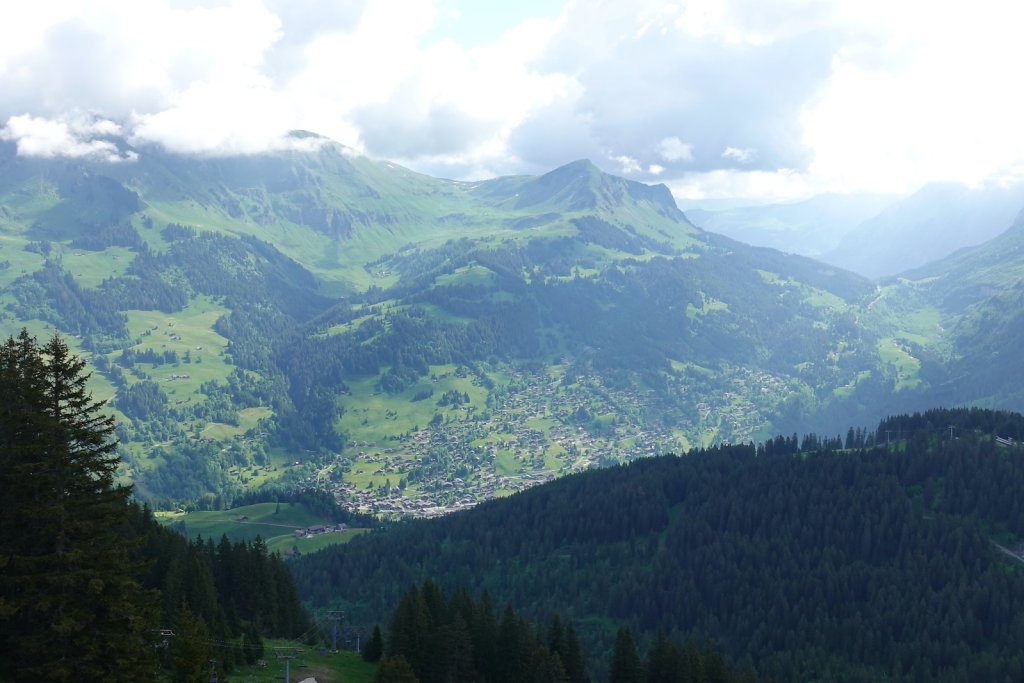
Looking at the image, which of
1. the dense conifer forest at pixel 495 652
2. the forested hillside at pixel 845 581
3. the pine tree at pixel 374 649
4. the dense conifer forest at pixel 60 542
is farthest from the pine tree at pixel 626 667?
the dense conifer forest at pixel 60 542

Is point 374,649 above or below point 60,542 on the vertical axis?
below

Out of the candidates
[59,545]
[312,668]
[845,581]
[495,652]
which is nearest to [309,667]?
[312,668]

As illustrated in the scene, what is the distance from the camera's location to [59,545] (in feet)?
130

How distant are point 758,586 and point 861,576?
2060cm

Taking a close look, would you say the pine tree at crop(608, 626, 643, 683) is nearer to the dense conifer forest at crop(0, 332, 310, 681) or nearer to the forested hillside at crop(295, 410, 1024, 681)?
the forested hillside at crop(295, 410, 1024, 681)

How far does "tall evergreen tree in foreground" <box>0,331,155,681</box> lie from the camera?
126 ft

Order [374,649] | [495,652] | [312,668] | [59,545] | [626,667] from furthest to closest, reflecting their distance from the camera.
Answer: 1. [374,649]
2. [495,652]
3. [626,667]
4. [312,668]
5. [59,545]

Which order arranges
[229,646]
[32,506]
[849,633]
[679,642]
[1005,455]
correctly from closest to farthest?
[32,506], [229,646], [849,633], [679,642], [1005,455]

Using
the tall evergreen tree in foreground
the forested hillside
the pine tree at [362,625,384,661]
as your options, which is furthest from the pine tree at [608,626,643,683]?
the tall evergreen tree in foreground

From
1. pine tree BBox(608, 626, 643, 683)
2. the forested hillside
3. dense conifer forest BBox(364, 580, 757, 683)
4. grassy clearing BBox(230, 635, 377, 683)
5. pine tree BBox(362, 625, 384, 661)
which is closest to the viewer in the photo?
grassy clearing BBox(230, 635, 377, 683)

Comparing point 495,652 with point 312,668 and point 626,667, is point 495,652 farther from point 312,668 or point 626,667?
point 312,668

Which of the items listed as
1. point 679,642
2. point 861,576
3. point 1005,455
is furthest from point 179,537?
point 1005,455

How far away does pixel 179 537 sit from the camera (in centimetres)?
11600

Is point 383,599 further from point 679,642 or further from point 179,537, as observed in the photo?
point 179,537
